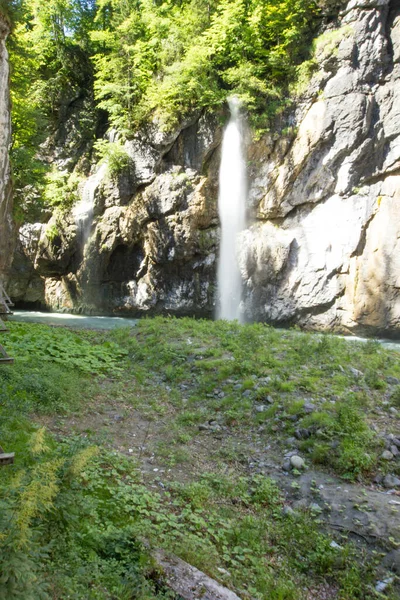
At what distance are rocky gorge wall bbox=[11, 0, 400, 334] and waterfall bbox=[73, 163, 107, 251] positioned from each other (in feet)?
1.14

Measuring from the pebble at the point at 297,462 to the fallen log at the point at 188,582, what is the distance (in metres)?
2.46

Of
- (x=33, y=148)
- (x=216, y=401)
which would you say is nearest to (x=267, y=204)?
(x=33, y=148)

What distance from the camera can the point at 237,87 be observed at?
1873cm

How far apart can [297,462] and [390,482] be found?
108cm

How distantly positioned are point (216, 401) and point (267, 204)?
13639 millimetres

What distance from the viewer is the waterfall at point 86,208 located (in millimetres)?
22078

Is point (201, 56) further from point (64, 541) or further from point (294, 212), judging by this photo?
point (64, 541)

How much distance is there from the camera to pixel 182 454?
5379mm

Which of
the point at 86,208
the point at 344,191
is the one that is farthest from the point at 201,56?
the point at 86,208

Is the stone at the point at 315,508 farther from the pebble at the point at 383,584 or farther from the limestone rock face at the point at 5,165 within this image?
the limestone rock face at the point at 5,165

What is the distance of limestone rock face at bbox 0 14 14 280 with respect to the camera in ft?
37.8

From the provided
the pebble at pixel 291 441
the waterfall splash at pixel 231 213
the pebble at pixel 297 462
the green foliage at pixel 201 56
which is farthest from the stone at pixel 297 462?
the green foliage at pixel 201 56

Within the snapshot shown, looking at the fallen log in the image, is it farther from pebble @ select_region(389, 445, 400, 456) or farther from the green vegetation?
the green vegetation

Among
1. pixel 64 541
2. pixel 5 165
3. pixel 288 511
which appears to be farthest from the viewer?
pixel 5 165
